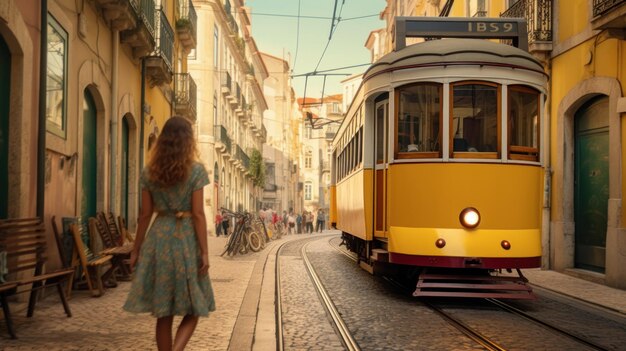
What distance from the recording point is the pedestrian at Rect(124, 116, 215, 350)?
459cm

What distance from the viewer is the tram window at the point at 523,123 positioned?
29.3ft

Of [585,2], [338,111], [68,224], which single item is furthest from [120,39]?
[338,111]

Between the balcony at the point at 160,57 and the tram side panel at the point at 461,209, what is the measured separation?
8.52 metres

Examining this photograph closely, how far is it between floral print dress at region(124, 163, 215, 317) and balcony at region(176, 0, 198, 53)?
17.0 meters

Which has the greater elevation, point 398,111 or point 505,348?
point 398,111

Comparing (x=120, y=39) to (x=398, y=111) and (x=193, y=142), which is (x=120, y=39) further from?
(x=193, y=142)

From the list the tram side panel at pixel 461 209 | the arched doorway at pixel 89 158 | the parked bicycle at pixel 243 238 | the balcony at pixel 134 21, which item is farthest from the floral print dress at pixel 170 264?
the parked bicycle at pixel 243 238

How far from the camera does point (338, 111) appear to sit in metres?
96.6

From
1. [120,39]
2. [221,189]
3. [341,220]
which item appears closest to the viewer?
[120,39]

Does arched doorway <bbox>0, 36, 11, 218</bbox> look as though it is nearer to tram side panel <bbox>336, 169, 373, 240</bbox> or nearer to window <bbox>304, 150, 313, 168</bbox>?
tram side panel <bbox>336, 169, 373, 240</bbox>

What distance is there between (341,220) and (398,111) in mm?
6260

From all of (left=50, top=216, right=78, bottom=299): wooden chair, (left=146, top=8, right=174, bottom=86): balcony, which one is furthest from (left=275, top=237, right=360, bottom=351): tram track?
(left=146, top=8, right=174, bottom=86): balcony

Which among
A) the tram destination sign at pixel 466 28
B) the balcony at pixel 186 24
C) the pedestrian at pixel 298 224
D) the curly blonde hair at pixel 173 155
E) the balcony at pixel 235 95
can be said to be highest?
the balcony at pixel 235 95

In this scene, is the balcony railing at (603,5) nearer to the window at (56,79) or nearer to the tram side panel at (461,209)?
the tram side panel at (461,209)
